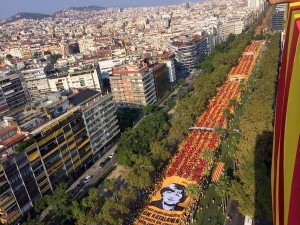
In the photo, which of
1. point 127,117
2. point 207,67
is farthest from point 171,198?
point 207,67

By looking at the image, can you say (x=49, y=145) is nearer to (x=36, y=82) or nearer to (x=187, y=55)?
(x=36, y=82)

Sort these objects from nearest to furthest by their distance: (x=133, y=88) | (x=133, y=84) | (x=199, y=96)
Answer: (x=199, y=96) → (x=133, y=84) → (x=133, y=88)

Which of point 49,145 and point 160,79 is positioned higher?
point 49,145

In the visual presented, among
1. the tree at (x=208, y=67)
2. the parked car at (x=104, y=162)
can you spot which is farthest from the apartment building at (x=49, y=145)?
the tree at (x=208, y=67)

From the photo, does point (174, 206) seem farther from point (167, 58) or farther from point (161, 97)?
point (167, 58)

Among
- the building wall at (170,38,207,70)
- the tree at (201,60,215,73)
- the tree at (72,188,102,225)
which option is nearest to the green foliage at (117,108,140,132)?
the tree at (72,188,102,225)

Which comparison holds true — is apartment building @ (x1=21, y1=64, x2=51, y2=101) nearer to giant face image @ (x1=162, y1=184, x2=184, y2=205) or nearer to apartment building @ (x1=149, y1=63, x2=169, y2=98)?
apartment building @ (x1=149, y1=63, x2=169, y2=98)
